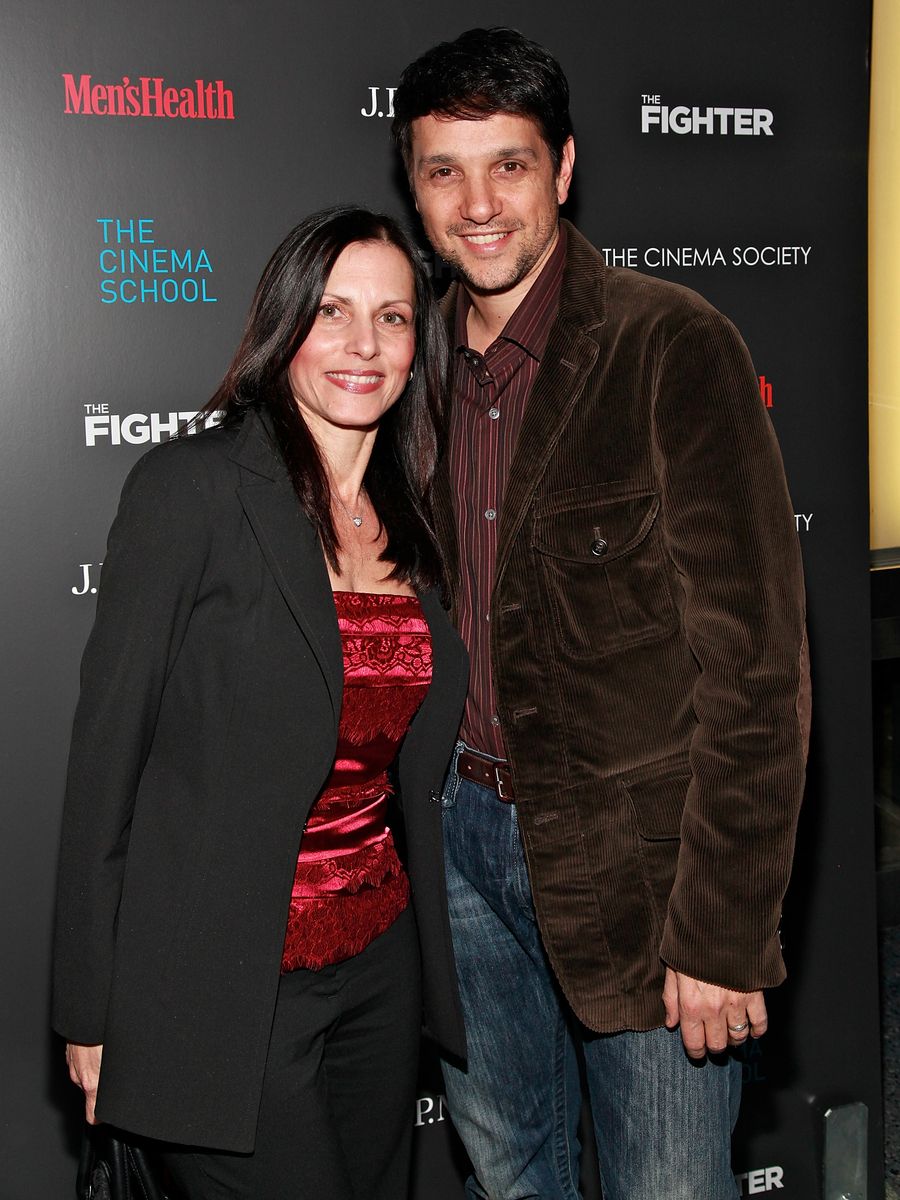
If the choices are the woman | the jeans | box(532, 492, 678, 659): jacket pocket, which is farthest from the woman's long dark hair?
the jeans

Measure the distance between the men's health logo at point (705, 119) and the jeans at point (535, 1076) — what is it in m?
1.46

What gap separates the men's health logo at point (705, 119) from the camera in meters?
2.78

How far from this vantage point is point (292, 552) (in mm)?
1879

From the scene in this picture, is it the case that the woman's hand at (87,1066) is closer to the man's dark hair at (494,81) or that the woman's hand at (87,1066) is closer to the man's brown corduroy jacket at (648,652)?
the man's brown corduroy jacket at (648,652)

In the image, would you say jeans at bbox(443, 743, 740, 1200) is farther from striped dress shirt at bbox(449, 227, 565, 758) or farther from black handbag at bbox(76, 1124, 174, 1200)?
black handbag at bbox(76, 1124, 174, 1200)

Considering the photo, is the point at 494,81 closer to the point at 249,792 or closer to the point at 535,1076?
the point at 249,792

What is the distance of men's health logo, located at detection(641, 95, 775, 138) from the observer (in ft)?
9.12

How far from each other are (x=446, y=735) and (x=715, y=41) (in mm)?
1664

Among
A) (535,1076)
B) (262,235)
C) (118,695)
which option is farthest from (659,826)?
(262,235)

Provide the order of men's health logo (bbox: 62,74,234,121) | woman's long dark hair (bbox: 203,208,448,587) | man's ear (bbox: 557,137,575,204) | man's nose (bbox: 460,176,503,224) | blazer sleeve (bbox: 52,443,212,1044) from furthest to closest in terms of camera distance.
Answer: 1. men's health logo (bbox: 62,74,234,121)
2. man's ear (bbox: 557,137,575,204)
3. man's nose (bbox: 460,176,503,224)
4. woman's long dark hair (bbox: 203,208,448,587)
5. blazer sleeve (bbox: 52,443,212,1044)

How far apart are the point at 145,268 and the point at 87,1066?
1407mm

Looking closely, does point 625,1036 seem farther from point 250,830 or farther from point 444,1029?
point 250,830

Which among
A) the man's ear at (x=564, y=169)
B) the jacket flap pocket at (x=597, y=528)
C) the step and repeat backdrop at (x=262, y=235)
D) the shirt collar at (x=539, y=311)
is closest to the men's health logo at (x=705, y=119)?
the step and repeat backdrop at (x=262, y=235)

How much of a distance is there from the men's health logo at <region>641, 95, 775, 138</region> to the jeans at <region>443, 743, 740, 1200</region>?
1465 mm
